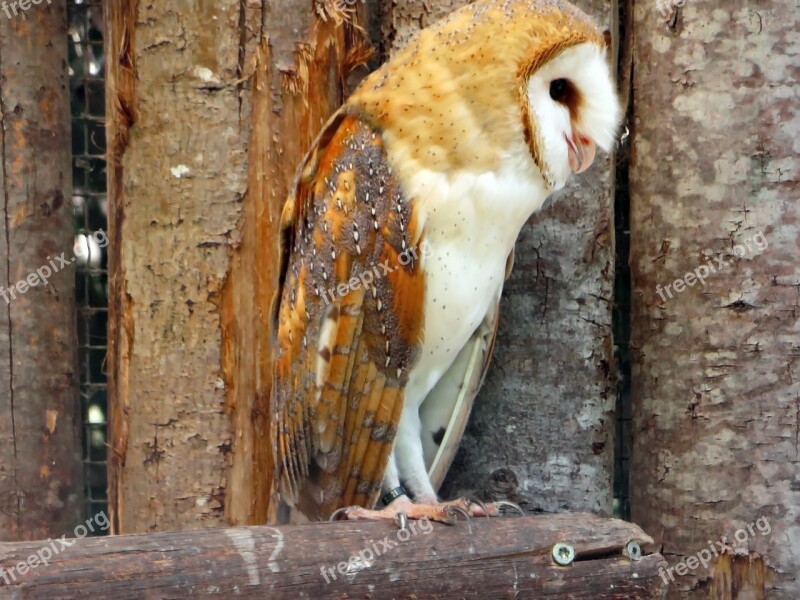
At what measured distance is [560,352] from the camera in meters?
2.30

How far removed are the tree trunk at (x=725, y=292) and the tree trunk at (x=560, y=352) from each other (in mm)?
130

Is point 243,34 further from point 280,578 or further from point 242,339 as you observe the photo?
point 280,578

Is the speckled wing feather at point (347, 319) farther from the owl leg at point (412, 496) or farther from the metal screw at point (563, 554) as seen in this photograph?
the metal screw at point (563, 554)

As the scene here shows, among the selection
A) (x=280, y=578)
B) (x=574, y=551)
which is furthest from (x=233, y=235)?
A: (x=574, y=551)

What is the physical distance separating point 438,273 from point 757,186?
→ 0.77 meters

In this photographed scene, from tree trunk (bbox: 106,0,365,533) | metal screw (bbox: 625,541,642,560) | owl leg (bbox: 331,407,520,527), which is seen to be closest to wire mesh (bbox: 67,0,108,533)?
tree trunk (bbox: 106,0,365,533)

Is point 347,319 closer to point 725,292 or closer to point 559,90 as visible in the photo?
point 559,90

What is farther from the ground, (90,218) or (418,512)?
(90,218)

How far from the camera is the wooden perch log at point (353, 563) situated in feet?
5.13

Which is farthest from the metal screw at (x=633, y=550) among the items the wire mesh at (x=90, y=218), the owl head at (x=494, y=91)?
the wire mesh at (x=90, y=218)

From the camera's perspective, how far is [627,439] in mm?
2578

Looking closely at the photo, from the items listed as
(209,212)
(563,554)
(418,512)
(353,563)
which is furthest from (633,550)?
(209,212)

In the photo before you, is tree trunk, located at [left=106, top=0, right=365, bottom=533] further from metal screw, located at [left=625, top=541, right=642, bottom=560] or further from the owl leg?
metal screw, located at [left=625, top=541, right=642, bottom=560]

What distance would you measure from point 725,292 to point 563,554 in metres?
0.76
